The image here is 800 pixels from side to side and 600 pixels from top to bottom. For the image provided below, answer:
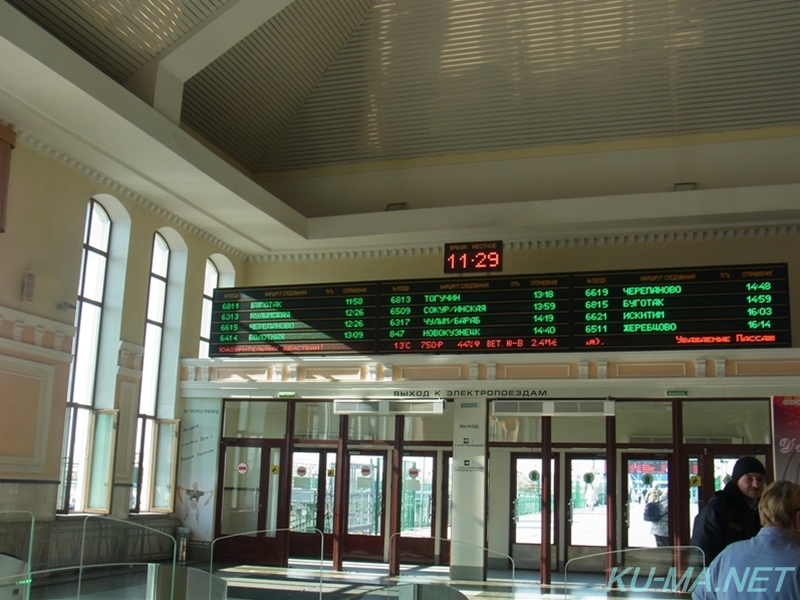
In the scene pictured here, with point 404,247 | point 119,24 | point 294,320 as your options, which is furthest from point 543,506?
point 119,24

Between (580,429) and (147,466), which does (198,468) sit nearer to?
(147,466)

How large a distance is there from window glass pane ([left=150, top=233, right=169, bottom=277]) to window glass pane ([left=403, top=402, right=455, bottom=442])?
4997 millimetres

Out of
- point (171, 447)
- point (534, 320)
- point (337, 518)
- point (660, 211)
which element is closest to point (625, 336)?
point (534, 320)

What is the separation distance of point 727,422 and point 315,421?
6.66 m

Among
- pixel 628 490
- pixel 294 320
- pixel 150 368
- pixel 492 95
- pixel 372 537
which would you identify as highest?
pixel 492 95

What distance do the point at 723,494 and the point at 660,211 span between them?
916 centimetres

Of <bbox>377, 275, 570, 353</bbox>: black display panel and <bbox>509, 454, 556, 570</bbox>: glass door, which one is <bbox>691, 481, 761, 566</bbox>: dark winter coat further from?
<bbox>509, 454, 556, 570</bbox>: glass door

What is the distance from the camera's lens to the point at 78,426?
13.1m

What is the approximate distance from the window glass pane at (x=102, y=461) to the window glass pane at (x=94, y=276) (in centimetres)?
187

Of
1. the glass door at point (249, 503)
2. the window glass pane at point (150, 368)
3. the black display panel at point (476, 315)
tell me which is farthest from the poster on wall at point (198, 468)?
the black display panel at point (476, 315)

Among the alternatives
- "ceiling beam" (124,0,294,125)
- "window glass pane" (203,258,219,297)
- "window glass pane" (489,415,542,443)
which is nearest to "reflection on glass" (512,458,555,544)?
"window glass pane" (489,415,542,443)

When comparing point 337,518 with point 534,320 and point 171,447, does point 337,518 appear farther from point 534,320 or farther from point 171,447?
point 534,320

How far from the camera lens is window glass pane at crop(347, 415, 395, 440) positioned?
1476 centimetres

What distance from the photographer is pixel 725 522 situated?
198 inches
